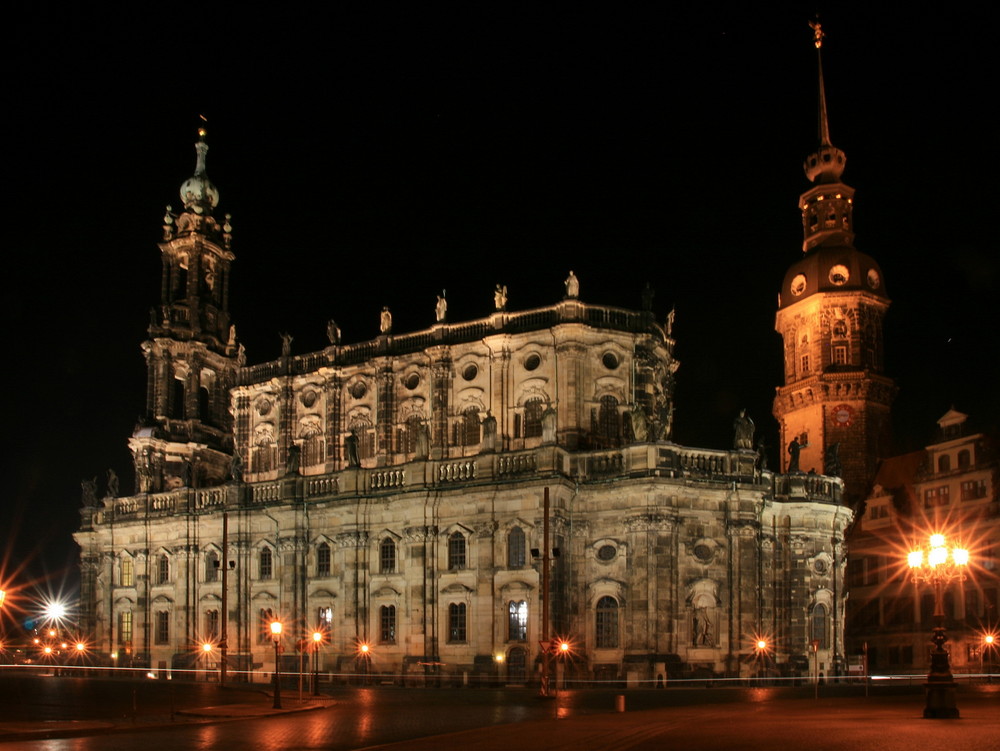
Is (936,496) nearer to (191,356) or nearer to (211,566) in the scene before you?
(211,566)

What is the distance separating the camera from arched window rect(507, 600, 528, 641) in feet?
190

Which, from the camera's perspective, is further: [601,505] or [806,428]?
[806,428]

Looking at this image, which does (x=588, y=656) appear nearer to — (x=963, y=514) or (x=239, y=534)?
(x=239, y=534)

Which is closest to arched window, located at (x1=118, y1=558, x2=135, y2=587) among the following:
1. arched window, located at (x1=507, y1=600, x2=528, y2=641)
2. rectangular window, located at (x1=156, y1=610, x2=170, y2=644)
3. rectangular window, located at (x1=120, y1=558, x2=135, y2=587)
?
rectangular window, located at (x1=120, y1=558, x2=135, y2=587)

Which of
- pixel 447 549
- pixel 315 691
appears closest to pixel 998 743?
pixel 315 691

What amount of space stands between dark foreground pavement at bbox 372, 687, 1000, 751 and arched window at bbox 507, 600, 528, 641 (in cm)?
2145

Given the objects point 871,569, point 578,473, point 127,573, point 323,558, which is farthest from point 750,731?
point 871,569

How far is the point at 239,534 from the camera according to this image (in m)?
68.0

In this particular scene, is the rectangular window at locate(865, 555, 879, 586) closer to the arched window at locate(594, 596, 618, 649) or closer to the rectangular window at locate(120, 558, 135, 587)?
the arched window at locate(594, 596, 618, 649)

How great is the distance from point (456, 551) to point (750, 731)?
3499 centimetres

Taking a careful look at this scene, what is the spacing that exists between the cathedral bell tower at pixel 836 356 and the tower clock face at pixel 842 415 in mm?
69

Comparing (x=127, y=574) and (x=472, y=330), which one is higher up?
(x=472, y=330)

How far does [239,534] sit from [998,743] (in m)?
51.0

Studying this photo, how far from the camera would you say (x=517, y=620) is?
58.3 m
